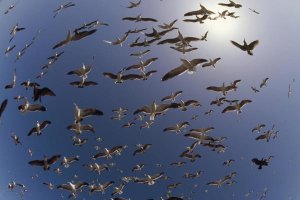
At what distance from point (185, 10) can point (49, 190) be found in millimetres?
4426

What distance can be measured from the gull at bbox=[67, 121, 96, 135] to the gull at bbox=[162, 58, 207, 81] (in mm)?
1591

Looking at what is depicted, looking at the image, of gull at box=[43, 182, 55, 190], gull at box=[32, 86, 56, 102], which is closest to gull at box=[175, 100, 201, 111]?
gull at box=[32, 86, 56, 102]

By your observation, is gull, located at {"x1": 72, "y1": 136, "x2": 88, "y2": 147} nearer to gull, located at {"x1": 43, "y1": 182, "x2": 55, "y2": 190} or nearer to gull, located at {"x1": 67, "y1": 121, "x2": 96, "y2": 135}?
gull, located at {"x1": 67, "y1": 121, "x2": 96, "y2": 135}

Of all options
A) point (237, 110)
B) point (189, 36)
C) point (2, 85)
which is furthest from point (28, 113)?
point (237, 110)

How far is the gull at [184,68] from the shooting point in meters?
6.27

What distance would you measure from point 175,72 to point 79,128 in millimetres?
1991

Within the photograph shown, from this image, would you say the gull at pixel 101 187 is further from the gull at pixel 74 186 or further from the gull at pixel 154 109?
the gull at pixel 154 109

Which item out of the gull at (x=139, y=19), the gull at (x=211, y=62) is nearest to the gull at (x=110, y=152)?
the gull at (x=211, y=62)

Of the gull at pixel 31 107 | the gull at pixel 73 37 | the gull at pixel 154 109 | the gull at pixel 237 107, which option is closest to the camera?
the gull at pixel 154 109

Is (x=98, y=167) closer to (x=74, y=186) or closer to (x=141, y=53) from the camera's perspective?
(x=74, y=186)

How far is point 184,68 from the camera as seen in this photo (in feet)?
20.7

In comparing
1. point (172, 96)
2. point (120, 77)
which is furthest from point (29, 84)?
point (172, 96)

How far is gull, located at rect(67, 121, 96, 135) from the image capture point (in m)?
6.43

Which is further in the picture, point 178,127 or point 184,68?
point 178,127
